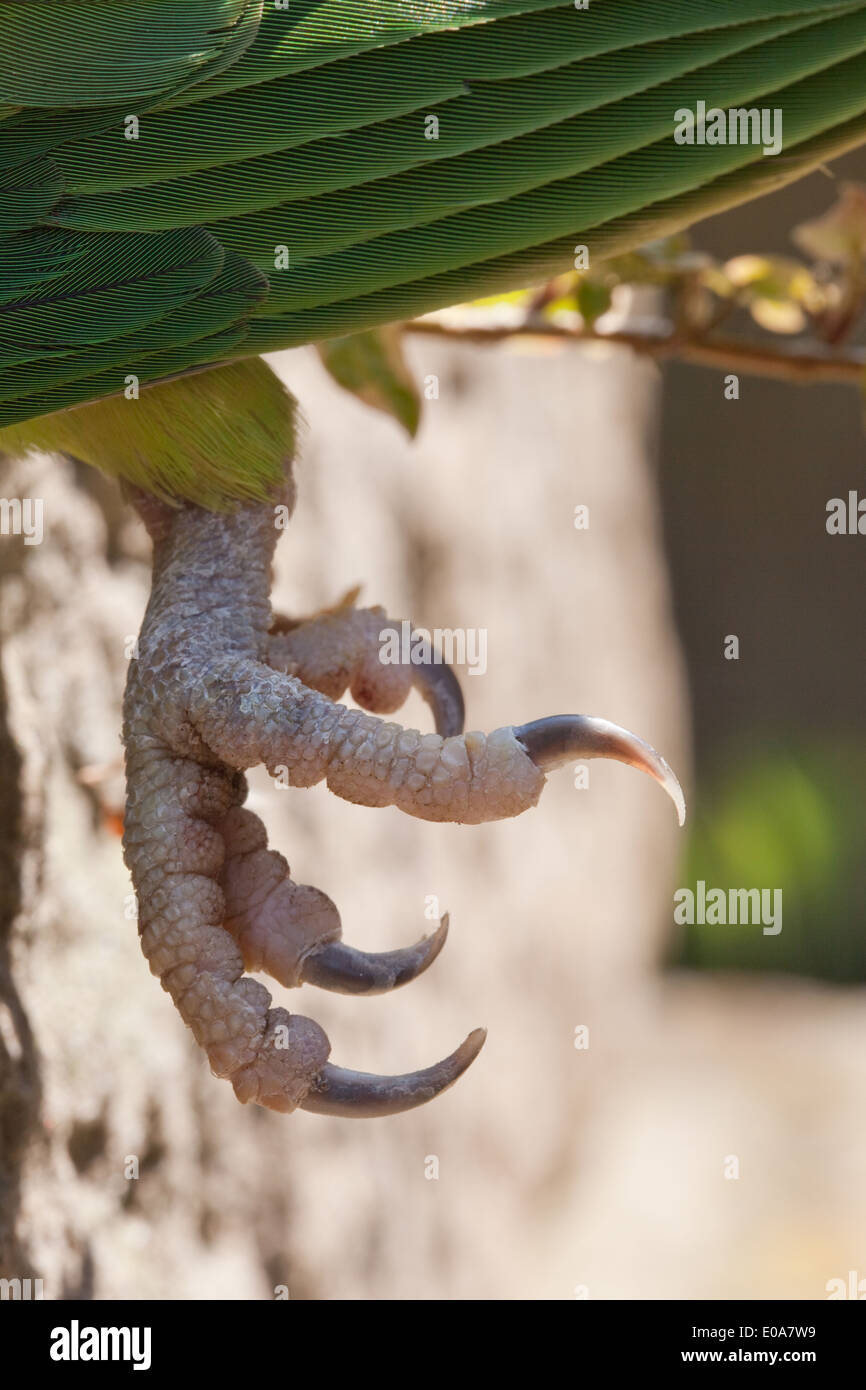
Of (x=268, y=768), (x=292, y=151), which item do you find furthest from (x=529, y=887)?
(x=292, y=151)

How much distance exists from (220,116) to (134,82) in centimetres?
6

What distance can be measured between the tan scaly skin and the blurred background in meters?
0.24

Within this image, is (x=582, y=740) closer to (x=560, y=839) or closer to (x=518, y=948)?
(x=518, y=948)

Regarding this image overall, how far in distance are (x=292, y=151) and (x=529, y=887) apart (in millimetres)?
2059

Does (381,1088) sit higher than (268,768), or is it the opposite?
(268,768)

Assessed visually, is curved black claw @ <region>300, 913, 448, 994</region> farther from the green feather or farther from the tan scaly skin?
the green feather

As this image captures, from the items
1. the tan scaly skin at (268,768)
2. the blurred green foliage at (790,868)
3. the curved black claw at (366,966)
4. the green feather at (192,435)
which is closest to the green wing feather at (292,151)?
the green feather at (192,435)

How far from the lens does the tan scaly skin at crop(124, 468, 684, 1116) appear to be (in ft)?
2.94

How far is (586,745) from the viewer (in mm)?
881

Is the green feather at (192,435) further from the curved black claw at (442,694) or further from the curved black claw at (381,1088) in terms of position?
the curved black claw at (381,1088)

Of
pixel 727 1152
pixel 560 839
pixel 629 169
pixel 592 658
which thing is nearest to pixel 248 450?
pixel 629 169

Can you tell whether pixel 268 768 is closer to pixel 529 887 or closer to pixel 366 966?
pixel 366 966

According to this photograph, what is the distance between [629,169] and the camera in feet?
2.96

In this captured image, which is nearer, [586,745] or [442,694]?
[586,745]
